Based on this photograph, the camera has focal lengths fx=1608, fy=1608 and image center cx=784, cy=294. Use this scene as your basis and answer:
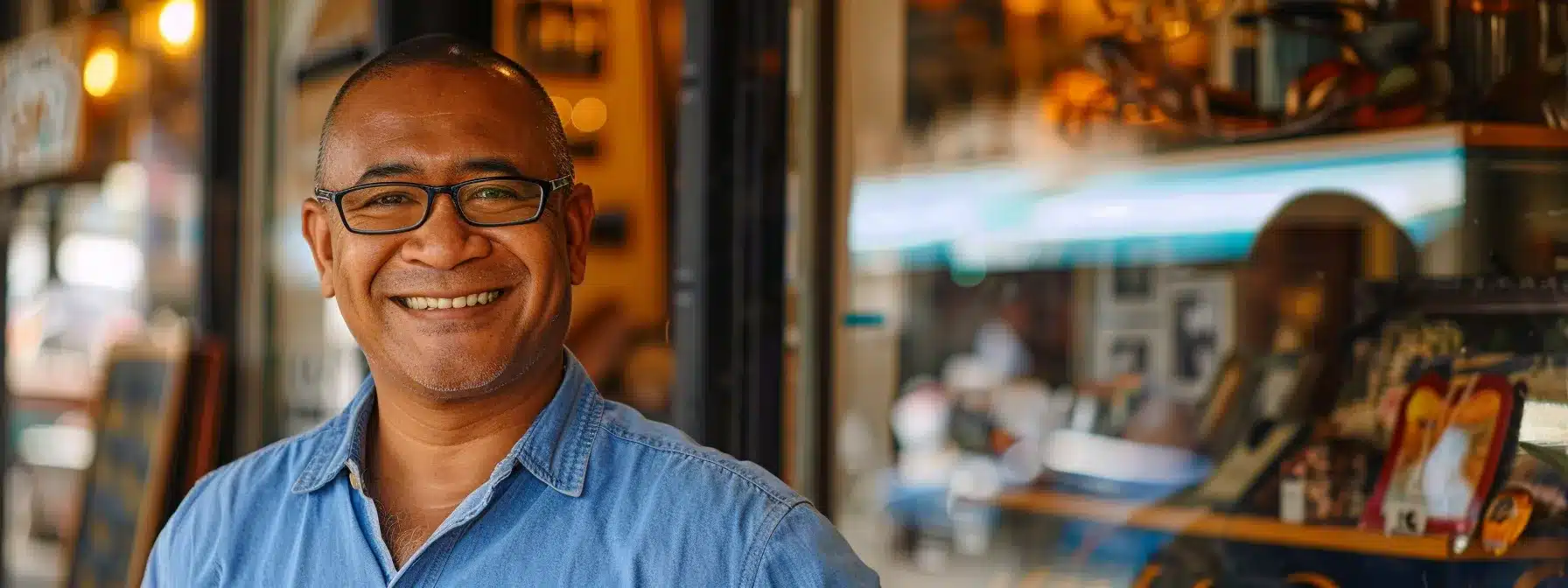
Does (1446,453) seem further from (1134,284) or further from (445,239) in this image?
(445,239)

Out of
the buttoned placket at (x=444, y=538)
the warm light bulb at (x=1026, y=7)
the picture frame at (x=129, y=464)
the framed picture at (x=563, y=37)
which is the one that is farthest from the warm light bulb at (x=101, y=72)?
the buttoned placket at (x=444, y=538)

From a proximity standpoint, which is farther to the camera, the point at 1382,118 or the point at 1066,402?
the point at 1066,402

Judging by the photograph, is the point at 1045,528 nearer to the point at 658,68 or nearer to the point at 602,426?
the point at 602,426

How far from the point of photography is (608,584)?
162 centimetres

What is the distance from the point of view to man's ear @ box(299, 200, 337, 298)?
72.8 inches

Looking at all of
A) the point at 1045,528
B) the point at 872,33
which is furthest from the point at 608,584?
the point at 872,33

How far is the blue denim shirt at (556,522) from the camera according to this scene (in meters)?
1.61

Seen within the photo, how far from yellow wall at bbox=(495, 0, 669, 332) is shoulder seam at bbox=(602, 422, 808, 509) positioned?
2.94m

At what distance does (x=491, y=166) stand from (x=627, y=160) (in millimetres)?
3618

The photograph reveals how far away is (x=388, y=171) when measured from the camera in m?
1.72

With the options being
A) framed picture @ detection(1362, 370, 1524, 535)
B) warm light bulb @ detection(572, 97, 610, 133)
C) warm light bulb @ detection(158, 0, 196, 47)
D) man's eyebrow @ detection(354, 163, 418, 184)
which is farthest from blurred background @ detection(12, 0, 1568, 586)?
man's eyebrow @ detection(354, 163, 418, 184)

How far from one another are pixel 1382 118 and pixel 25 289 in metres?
5.81

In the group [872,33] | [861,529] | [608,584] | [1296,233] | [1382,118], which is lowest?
[861,529]

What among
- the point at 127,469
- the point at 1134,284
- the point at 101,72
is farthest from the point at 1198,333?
the point at 101,72
